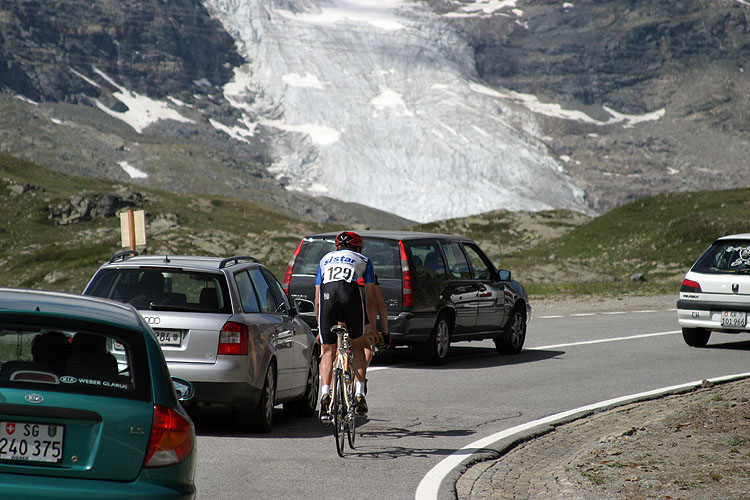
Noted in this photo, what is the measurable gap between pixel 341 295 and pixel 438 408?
2.82 meters

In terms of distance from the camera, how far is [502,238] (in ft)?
290

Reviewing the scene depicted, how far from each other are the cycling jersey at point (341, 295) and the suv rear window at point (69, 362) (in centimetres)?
420

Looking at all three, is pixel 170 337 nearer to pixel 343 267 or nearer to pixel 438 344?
pixel 343 267

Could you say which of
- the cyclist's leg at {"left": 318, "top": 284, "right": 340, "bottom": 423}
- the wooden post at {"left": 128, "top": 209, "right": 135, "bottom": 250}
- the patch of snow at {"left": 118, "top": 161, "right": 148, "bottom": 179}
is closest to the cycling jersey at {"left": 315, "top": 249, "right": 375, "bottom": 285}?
the cyclist's leg at {"left": 318, "top": 284, "right": 340, "bottom": 423}

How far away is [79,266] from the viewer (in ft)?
180

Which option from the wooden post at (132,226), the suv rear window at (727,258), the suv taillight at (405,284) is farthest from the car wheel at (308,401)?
the wooden post at (132,226)

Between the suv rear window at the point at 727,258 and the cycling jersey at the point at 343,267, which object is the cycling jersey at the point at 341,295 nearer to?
the cycling jersey at the point at 343,267

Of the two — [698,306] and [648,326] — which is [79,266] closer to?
[648,326]

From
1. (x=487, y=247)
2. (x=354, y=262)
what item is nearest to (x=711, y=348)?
(x=354, y=262)

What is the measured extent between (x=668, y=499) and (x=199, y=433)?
446cm

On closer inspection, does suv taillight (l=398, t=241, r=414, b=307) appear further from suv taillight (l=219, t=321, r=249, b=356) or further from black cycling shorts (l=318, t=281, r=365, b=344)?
suv taillight (l=219, t=321, r=249, b=356)

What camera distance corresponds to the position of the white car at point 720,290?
16.5 m

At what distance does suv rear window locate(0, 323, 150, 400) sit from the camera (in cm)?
420

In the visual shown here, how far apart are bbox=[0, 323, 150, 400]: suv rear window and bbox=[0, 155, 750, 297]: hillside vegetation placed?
104 feet
